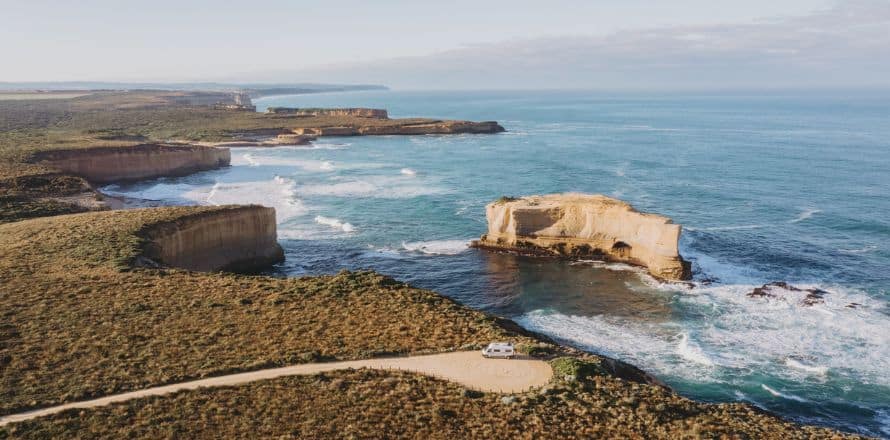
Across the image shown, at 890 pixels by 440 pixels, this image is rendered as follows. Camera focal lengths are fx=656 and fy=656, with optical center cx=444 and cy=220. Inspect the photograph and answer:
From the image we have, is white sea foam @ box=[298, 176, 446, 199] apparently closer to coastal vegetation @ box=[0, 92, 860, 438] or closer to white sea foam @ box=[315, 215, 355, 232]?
white sea foam @ box=[315, 215, 355, 232]

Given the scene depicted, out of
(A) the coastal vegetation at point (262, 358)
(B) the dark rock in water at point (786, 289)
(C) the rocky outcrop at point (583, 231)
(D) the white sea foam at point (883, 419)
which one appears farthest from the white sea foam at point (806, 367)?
(C) the rocky outcrop at point (583, 231)

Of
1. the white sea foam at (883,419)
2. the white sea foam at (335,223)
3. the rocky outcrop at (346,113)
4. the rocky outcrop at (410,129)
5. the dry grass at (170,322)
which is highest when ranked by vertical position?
the rocky outcrop at (346,113)

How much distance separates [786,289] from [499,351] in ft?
82.8

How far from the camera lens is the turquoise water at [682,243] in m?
31.8

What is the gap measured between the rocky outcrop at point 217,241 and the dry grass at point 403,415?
62.2ft

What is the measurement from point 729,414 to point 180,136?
113770mm

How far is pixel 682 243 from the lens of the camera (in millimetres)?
52531

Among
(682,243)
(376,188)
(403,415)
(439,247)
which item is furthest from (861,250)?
(376,188)

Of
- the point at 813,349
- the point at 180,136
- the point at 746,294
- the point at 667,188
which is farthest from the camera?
the point at 180,136

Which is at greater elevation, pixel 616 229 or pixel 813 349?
pixel 616 229

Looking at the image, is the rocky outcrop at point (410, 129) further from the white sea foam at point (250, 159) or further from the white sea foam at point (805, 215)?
the white sea foam at point (805, 215)

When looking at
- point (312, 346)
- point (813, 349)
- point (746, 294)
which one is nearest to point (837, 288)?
point (746, 294)

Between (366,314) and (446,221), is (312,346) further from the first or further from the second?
(446,221)

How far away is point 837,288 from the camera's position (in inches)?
1649
